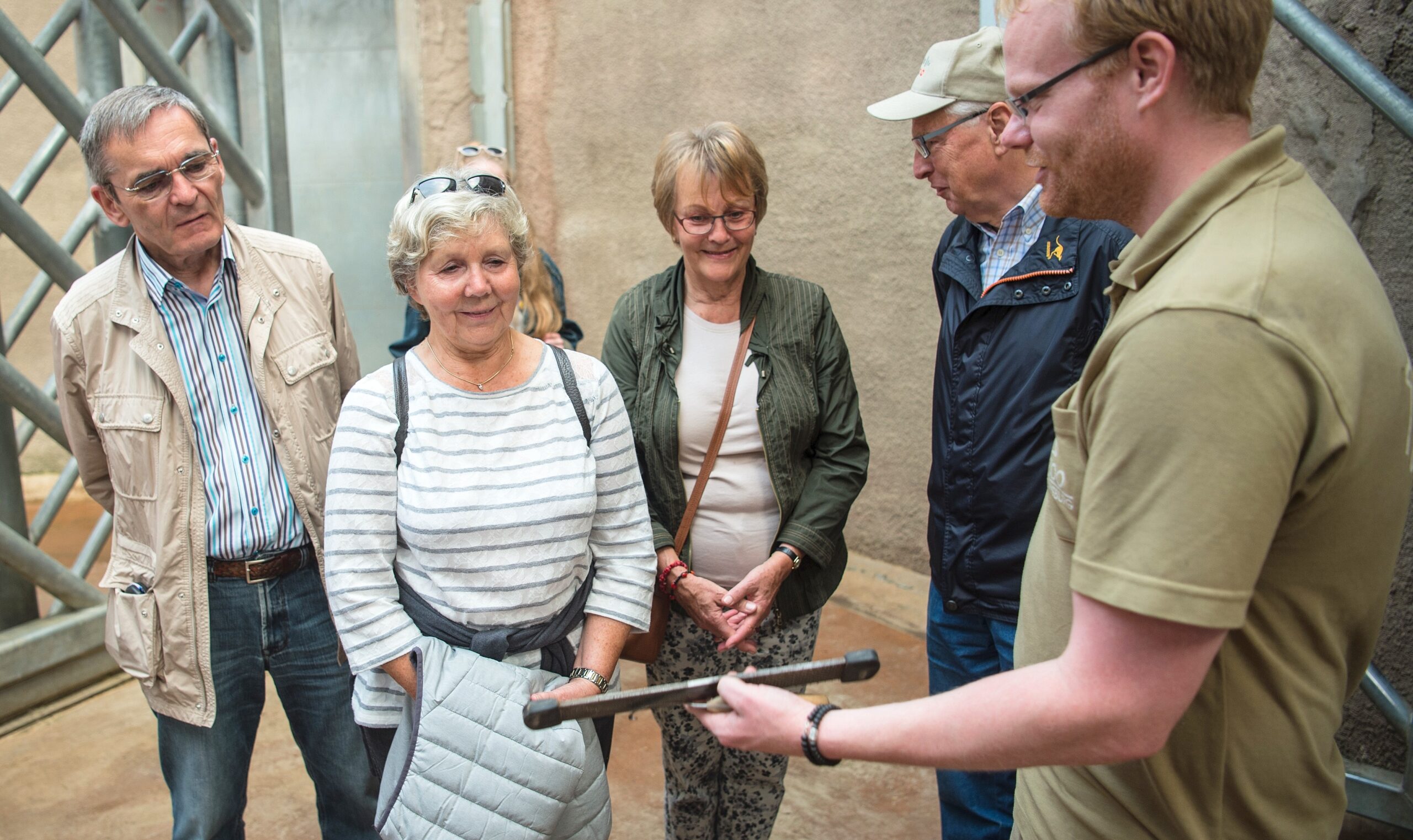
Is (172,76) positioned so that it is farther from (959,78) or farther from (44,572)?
(959,78)

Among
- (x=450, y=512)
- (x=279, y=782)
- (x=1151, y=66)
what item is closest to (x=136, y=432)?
(x=450, y=512)

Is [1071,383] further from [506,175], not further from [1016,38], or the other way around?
[506,175]

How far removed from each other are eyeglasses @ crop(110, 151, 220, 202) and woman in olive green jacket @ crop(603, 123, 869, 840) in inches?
38.8

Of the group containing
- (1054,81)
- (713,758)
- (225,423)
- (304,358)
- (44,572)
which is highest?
(1054,81)

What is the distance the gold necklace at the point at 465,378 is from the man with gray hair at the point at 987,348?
0.96 meters

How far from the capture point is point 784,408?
8.06ft

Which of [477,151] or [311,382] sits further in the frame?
[477,151]

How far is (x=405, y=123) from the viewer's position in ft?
19.6

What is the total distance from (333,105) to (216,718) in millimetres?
4825

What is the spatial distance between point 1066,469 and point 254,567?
182 centimetres

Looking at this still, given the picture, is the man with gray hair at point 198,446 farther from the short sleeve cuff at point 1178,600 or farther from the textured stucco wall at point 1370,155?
the textured stucco wall at point 1370,155

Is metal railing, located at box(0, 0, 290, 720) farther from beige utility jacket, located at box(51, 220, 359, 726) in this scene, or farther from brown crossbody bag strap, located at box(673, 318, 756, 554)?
brown crossbody bag strap, located at box(673, 318, 756, 554)

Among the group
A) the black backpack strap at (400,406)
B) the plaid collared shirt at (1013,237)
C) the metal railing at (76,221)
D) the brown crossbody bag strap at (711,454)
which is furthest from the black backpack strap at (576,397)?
the metal railing at (76,221)

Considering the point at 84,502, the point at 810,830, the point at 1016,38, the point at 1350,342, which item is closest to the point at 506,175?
the point at 810,830
